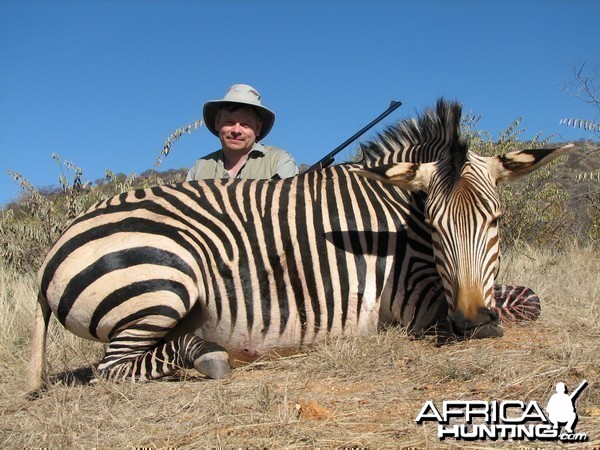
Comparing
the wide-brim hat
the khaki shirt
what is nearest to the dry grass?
the khaki shirt

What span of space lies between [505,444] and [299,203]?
7.85ft

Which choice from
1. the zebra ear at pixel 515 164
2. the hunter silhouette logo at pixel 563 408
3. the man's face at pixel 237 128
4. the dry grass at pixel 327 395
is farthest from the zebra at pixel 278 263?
the man's face at pixel 237 128

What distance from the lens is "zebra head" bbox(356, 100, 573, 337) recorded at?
3506 mm

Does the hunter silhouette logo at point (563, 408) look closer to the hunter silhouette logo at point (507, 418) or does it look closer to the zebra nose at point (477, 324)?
the hunter silhouette logo at point (507, 418)

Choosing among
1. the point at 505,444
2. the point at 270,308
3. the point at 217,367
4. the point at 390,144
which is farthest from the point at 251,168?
the point at 505,444

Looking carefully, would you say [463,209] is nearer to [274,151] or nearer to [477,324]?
[477,324]

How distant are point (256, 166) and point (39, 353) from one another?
119 inches

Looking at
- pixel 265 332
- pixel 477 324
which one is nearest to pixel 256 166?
pixel 265 332

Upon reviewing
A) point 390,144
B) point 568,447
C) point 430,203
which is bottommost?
point 568,447

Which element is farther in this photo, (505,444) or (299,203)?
(299,203)

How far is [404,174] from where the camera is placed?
4.06 metres

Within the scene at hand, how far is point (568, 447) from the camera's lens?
214 cm

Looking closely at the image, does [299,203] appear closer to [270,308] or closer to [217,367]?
[270,308]

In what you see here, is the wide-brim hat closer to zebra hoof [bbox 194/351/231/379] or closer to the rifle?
the rifle
